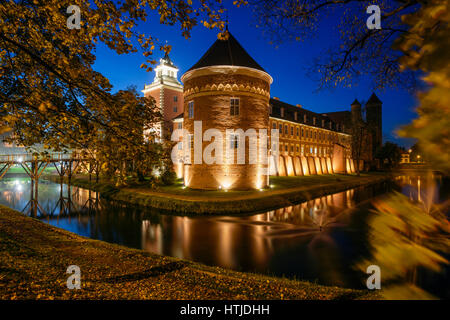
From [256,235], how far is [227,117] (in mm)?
12225

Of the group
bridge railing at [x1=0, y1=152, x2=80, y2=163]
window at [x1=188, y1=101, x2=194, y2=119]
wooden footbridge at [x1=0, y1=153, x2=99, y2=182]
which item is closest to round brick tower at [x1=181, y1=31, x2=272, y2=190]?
window at [x1=188, y1=101, x2=194, y2=119]

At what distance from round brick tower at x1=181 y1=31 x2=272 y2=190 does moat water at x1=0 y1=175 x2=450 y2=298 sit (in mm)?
5139

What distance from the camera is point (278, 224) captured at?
15891 mm

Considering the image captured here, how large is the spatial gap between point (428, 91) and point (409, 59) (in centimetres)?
48

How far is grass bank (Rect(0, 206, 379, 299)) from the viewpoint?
14.1ft

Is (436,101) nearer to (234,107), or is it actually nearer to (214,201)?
(214,201)

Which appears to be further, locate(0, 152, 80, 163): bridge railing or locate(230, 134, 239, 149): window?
locate(230, 134, 239, 149): window

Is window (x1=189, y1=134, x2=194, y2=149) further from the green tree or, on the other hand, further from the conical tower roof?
the green tree

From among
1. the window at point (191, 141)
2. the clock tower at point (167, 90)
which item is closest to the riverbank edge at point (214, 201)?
the window at point (191, 141)

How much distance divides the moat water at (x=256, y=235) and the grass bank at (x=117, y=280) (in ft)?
11.2

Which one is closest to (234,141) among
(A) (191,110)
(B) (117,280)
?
(A) (191,110)
